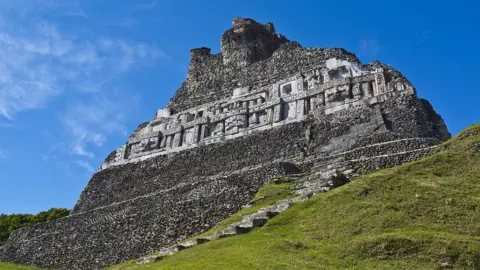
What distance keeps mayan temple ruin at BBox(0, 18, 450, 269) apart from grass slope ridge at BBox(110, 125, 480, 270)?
2000 mm

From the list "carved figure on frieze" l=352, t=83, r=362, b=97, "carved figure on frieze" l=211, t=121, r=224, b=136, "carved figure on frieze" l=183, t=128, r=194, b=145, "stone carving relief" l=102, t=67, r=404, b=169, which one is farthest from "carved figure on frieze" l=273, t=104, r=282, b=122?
"carved figure on frieze" l=183, t=128, r=194, b=145

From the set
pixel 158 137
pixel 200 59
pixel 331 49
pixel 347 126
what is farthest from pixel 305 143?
pixel 200 59

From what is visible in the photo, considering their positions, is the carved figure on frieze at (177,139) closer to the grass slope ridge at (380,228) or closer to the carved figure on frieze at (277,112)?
the carved figure on frieze at (277,112)

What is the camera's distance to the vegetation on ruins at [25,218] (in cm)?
4163

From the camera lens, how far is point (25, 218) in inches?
1708

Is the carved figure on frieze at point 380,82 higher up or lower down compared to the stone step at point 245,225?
higher up

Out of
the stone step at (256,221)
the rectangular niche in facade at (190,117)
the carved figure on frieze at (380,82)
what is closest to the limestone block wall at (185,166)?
the rectangular niche in facade at (190,117)

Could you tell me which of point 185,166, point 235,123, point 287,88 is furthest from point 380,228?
point 287,88

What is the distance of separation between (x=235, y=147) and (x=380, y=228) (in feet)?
53.9

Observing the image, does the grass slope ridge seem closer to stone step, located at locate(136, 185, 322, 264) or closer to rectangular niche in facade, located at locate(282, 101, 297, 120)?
stone step, located at locate(136, 185, 322, 264)

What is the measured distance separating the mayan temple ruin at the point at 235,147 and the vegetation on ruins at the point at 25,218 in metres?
12.7

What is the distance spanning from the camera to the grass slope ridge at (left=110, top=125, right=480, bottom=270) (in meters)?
11.2

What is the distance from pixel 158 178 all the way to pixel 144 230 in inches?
274

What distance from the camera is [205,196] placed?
2270 cm
